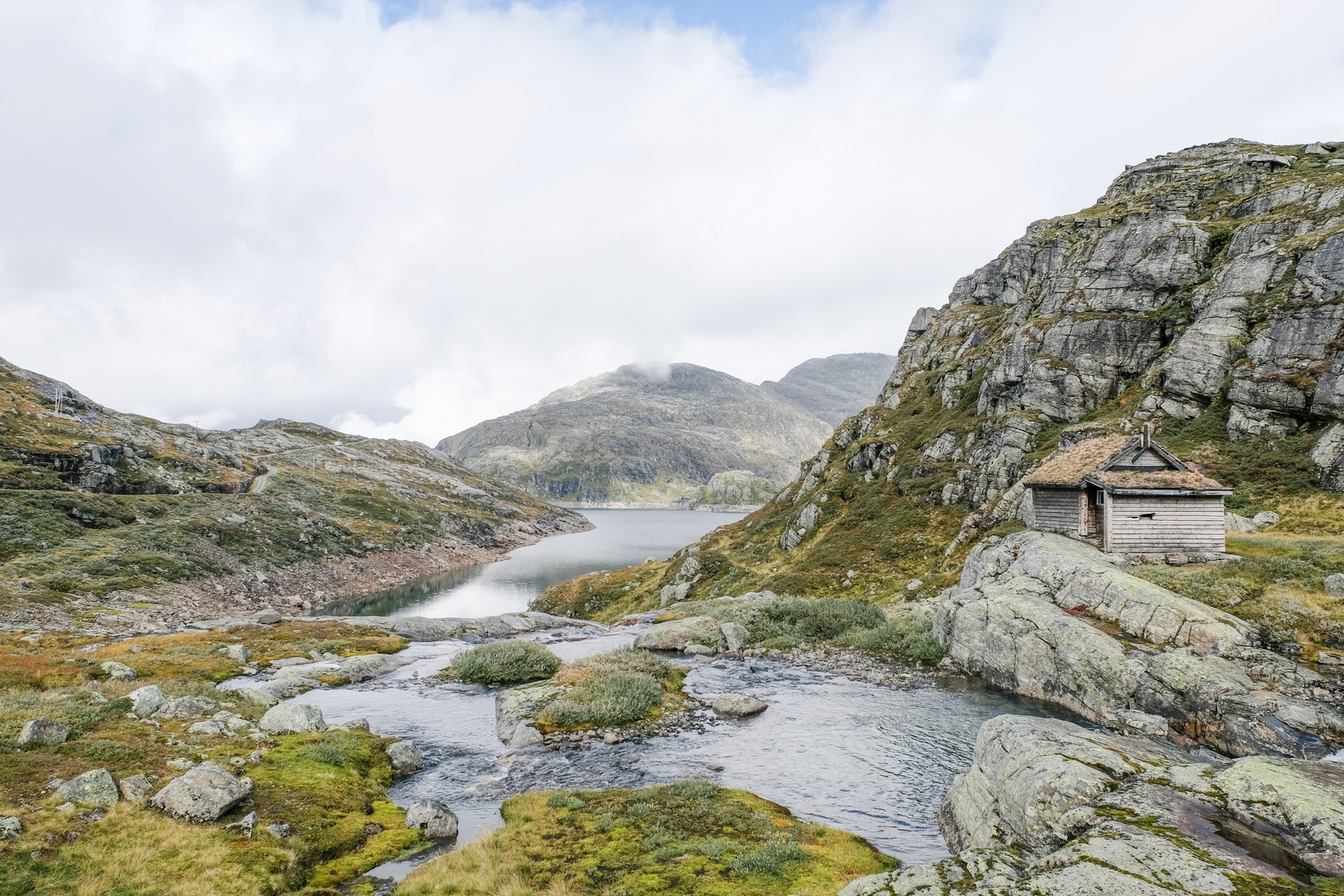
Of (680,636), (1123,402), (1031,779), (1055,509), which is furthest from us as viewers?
(1123,402)

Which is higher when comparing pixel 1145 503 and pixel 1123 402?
pixel 1123 402

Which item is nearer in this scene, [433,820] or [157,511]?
[433,820]

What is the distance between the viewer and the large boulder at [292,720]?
23484mm

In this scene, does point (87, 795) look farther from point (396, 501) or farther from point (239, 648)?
point (396, 501)

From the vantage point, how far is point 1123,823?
1216cm

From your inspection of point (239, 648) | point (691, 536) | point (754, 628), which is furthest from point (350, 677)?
point (691, 536)

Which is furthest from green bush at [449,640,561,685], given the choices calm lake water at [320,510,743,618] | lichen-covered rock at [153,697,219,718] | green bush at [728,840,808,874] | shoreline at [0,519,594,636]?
calm lake water at [320,510,743,618]

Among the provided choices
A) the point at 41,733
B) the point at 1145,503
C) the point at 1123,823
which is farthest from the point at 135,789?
the point at 1145,503

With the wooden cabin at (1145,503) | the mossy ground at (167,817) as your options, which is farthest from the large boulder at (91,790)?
the wooden cabin at (1145,503)

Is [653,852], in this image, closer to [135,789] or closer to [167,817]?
[167,817]

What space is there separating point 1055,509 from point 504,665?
3686 centimetres

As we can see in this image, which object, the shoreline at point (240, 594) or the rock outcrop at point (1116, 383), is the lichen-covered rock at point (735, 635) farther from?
the shoreline at point (240, 594)

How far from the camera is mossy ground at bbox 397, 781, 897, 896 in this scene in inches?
543

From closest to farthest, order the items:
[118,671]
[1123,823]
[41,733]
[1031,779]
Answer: [1123,823] < [1031,779] < [41,733] < [118,671]
